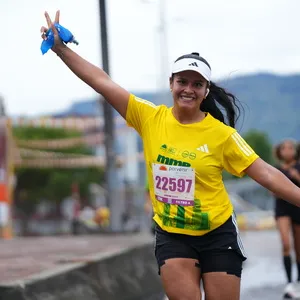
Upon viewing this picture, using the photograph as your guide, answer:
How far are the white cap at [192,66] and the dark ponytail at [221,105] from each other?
1.33ft

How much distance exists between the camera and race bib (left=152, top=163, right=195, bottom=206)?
219 inches

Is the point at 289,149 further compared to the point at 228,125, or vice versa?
the point at 289,149

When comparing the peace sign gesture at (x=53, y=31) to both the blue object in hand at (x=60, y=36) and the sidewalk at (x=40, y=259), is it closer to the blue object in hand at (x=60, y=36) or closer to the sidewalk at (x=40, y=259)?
the blue object in hand at (x=60, y=36)

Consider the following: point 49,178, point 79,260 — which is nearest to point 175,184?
point 79,260

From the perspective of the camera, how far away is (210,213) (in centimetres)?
559

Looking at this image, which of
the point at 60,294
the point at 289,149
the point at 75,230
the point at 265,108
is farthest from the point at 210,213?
the point at 265,108

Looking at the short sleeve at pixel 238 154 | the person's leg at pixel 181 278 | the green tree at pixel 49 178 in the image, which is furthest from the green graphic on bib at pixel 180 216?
the green tree at pixel 49 178

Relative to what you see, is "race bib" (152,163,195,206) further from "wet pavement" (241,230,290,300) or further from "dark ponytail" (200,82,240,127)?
"wet pavement" (241,230,290,300)

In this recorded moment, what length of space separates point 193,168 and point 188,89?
18.0 inches

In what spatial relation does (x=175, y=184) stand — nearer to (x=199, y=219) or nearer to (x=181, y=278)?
(x=199, y=219)

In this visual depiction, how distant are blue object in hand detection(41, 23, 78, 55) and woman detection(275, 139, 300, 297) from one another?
5790 millimetres

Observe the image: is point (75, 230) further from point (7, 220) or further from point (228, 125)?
point (228, 125)

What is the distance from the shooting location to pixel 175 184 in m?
5.57

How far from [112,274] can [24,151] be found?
7205cm
